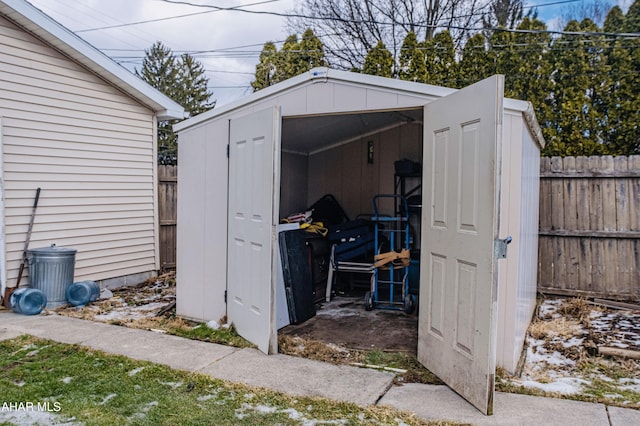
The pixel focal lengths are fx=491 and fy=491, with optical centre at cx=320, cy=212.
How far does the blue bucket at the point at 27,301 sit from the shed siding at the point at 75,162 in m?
0.35

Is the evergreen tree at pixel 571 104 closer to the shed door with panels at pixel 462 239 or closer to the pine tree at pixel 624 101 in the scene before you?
the pine tree at pixel 624 101

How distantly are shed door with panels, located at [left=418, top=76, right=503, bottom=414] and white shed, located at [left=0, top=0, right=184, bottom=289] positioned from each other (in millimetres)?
4578

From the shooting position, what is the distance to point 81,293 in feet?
18.8

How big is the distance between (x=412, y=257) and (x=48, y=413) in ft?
13.0

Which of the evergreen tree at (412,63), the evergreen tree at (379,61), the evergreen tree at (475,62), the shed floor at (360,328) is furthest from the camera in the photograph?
the evergreen tree at (379,61)

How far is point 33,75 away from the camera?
18.8 ft

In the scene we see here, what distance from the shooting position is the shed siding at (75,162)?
5504 millimetres

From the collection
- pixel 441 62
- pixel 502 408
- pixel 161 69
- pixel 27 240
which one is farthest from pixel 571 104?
pixel 161 69

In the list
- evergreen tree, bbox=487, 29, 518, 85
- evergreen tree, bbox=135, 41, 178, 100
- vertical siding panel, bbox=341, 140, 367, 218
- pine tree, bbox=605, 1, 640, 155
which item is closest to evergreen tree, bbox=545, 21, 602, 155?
pine tree, bbox=605, 1, 640, 155

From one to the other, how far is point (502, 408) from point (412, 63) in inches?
317

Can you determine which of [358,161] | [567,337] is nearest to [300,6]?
[358,161]

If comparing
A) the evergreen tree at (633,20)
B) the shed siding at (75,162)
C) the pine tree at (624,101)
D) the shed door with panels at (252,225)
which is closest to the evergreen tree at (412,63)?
the pine tree at (624,101)

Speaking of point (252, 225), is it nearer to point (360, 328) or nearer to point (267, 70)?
point (360, 328)

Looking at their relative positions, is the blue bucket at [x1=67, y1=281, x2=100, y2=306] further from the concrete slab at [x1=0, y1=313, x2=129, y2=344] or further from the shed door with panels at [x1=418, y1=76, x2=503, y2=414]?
the shed door with panels at [x1=418, y1=76, x2=503, y2=414]
